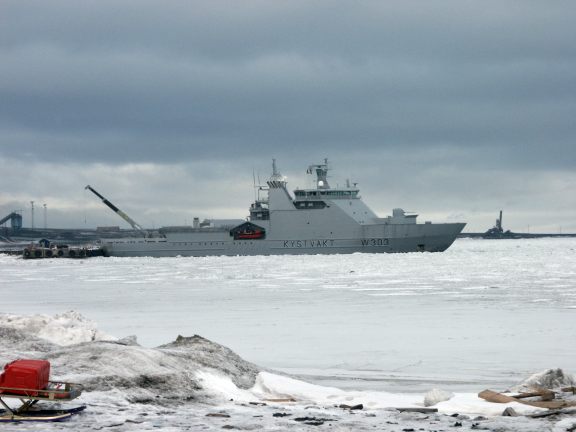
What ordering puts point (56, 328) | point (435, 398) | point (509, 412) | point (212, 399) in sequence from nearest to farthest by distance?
point (509, 412)
point (435, 398)
point (212, 399)
point (56, 328)

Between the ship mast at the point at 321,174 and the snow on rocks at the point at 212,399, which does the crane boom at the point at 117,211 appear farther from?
the snow on rocks at the point at 212,399

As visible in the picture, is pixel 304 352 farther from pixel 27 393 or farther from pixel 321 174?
pixel 321 174

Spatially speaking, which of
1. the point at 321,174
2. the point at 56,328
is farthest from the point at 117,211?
the point at 56,328

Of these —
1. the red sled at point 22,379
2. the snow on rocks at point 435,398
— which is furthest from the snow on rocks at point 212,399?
the red sled at point 22,379

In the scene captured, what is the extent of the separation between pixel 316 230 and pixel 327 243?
143 cm

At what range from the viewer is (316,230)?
6481cm

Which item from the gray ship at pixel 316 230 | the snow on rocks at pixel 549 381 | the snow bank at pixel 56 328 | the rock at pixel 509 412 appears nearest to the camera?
the rock at pixel 509 412

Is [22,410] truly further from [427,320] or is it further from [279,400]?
[427,320]

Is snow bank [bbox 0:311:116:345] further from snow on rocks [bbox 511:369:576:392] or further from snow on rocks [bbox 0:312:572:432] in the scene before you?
snow on rocks [bbox 511:369:576:392]

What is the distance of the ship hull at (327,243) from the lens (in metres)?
64.7

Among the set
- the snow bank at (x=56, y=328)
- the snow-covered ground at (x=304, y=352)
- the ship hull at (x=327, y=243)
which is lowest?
the snow-covered ground at (x=304, y=352)

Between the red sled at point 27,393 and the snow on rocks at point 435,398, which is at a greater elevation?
the red sled at point 27,393

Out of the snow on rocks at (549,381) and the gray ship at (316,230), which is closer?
the snow on rocks at (549,381)

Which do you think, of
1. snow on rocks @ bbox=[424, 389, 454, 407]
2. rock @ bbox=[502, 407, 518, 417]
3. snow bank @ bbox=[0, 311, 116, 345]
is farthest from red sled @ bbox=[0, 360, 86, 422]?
snow bank @ bbox=[0, 311, 116, 345]
